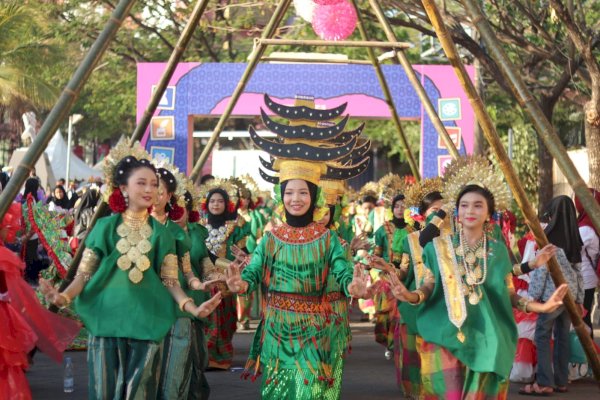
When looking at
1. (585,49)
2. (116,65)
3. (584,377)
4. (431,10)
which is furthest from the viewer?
(116,65)

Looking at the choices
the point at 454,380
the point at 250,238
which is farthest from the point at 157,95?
the point at 250,238

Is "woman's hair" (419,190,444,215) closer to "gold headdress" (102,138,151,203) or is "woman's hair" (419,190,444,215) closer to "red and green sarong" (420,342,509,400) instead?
"red and green sarong" (420,342,509,400)

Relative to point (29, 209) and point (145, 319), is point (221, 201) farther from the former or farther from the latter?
point (145, 319)

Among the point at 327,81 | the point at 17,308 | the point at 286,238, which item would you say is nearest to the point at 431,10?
the point at 286,238

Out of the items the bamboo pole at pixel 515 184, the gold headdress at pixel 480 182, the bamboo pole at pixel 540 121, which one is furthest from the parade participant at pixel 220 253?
the bamboo pole at pixel 540 121

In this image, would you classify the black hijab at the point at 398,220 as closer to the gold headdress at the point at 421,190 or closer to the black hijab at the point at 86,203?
the gold headdress at the point at 421,190

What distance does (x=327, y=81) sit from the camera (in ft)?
57.2

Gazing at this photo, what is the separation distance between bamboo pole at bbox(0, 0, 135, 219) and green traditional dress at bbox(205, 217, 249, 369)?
391 centimetres

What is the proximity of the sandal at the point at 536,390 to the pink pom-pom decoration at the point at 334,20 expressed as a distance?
410 cm

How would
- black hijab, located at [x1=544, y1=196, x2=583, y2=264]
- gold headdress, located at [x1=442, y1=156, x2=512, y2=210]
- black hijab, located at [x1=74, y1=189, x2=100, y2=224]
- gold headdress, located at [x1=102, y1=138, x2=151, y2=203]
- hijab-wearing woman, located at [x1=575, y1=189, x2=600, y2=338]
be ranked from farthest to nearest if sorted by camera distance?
1. black hijab, located at [x1=74, y1=189, x2=100, y2=224]
2. hijab-wearing woman, located at [x1=575, y1=189, x2=600, y2=338]
3. black hijab, located at [x1=544, y1=196, x2=583, y2=264]
4. gold headdress, located at [x1=442, y1=156, x2=512, y2=210]
5. gold headdress, located at [x1=102, y1=138, x2=151, y2=203]

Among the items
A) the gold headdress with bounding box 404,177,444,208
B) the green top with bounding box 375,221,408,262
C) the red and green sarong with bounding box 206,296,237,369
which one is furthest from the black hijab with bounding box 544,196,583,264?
the red and green sarong with bounding box 206,296,237,369

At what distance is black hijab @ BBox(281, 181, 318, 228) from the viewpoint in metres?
7.74

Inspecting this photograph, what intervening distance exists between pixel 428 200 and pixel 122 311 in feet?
12.5

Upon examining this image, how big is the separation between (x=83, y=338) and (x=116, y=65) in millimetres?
18816
